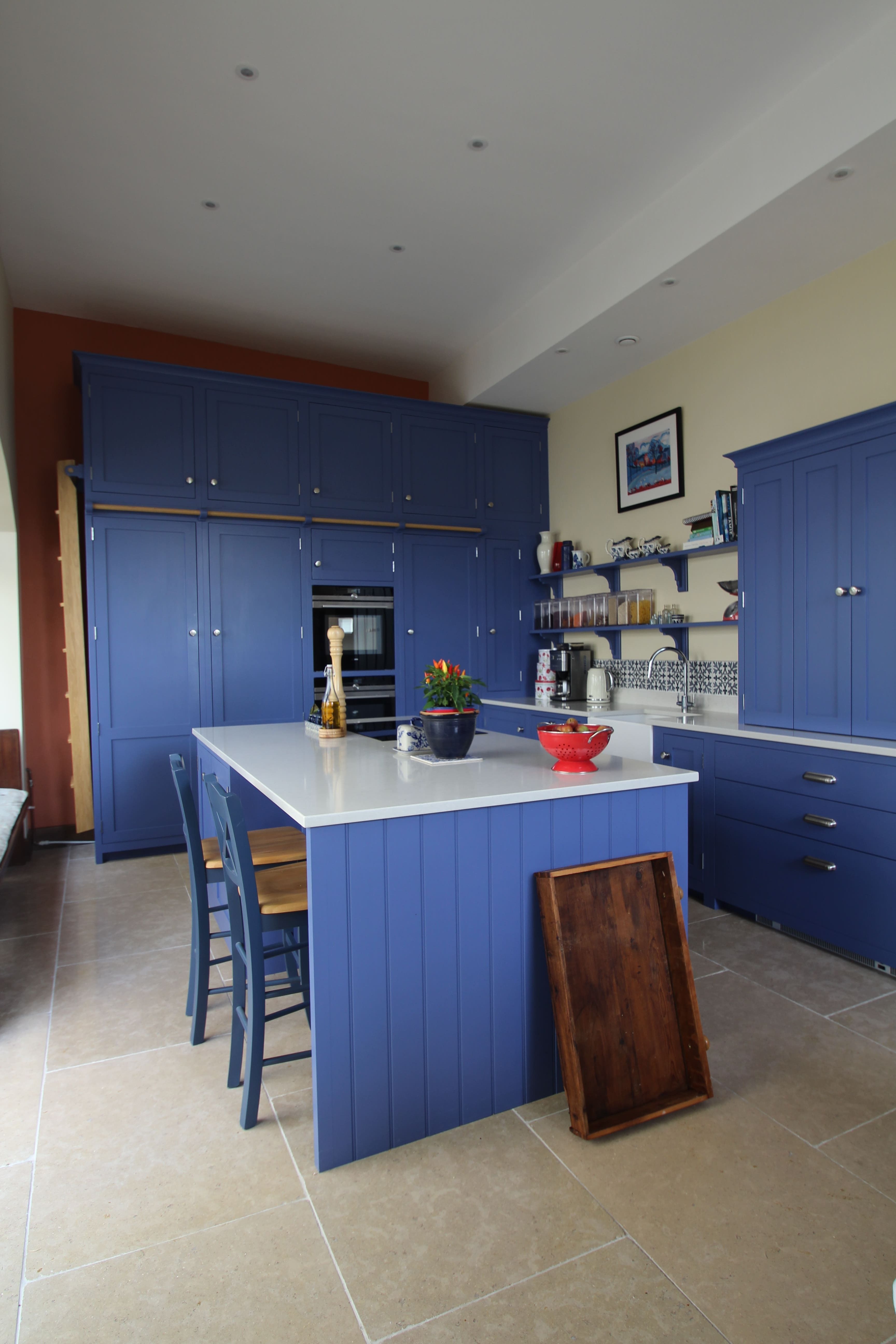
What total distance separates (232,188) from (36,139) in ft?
2.57

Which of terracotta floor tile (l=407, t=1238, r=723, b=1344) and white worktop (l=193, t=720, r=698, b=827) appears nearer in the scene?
terracotta floor tile (l=407, t=1238, r=723, b=1344)

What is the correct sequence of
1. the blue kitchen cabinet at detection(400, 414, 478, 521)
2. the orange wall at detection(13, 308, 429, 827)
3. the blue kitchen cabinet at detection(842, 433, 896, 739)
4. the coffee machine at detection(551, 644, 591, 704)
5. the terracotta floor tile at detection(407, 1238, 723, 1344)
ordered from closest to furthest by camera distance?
the terracotta floor tile at detection(407, 1238, 723, 1344)
the blue kitchen cabinet at detection(842, 433, 896, 739)
the orange wall at detection(13, 308, 429, 827)
the coffee machine at detection(551, 644, 591, 704)
the blue kitchen cabinet at detection(400, 414, 478, 521)

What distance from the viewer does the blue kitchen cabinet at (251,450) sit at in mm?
4633

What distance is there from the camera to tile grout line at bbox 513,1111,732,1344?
52.9 inches

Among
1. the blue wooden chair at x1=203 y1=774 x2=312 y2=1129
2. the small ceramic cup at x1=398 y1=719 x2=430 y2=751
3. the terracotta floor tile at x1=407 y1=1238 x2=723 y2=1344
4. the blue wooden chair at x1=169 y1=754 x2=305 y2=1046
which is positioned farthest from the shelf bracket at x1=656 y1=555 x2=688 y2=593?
the terracotta floor tile at x1=407 y1=1238 x2=723 y2=1344

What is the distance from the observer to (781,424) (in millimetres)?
3750

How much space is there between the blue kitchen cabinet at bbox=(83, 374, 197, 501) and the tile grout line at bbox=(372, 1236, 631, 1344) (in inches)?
164

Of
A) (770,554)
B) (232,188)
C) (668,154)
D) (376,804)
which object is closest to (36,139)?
(232,188)

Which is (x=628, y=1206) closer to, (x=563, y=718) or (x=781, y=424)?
(x=563, y=718)

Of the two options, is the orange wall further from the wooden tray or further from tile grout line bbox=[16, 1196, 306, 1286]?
the wooden tray

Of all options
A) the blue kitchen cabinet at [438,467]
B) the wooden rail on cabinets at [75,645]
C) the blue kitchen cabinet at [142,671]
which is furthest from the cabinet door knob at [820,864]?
the wooden rail on cabinets at [75,645]

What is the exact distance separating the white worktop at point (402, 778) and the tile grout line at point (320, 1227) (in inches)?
32.1

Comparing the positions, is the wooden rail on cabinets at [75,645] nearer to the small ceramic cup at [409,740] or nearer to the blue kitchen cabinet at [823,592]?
the small ceramic cup at [409,740]

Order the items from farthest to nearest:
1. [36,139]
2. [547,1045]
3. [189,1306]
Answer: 1. [36,139]
2. [547,1045]
3. [189,1306]
